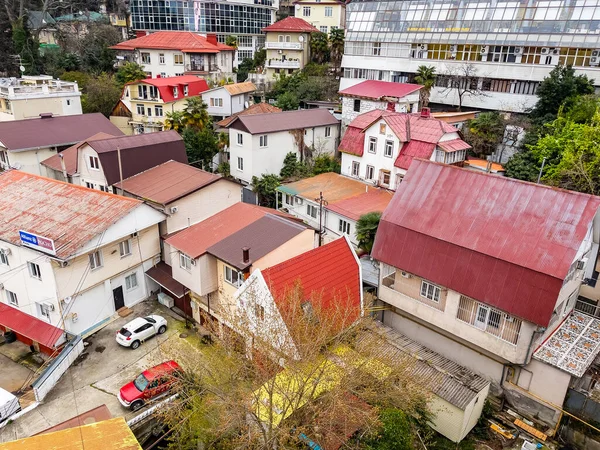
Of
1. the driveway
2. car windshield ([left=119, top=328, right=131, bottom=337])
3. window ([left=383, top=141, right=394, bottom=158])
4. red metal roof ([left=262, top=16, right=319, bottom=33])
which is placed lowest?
the driveway

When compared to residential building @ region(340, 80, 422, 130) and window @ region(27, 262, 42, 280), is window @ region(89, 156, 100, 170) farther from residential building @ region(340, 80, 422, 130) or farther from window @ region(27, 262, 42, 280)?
residential building @ region(340, 80, 422, 130)

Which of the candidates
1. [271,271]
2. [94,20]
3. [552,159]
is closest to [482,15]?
[552,159]

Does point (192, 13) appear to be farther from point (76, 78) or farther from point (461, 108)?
point (461, 108)

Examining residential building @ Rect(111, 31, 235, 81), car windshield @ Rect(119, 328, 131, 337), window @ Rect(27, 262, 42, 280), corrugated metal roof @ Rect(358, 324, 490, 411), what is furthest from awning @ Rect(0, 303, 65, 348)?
residential building @ Rect(111, 31, 235, 81)

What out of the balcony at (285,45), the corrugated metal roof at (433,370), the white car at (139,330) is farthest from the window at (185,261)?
the balcony at (285,45)

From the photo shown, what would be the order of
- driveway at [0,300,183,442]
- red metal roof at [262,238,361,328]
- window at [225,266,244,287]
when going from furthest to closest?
window at [225,266,244,287]
driveway at [0,300,183,442]
red metal roof at [262,238,361,328]

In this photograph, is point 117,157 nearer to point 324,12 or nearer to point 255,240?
point 255,240

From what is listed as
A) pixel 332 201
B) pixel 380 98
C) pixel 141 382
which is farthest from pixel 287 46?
pixel 141 382
